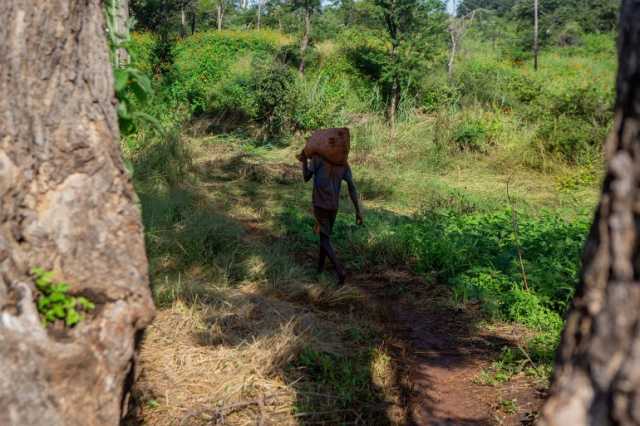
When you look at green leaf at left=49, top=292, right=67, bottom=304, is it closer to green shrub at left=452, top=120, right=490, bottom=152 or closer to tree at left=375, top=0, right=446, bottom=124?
green shrub at left=452, top=120, right=490, bottom=152

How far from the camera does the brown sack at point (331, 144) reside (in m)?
5.75

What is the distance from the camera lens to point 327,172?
5887 millimetres

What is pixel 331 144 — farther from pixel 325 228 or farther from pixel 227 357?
pixel 227 357

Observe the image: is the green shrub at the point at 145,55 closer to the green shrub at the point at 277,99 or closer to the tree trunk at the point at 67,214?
the green shrub at the point at 277,99

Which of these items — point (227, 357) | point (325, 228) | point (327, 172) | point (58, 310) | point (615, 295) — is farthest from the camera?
Answer: point (325, 228)

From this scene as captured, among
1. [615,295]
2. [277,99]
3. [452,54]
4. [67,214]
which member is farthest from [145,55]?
[615,295]

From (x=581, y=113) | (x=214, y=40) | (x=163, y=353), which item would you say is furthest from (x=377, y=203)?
(x=214, y=40)

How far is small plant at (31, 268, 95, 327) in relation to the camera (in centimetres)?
202

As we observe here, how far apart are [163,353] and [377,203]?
6.13 m

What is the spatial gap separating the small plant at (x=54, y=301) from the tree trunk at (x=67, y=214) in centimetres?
2

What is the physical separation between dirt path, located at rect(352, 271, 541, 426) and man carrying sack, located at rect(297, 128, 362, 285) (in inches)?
23.0

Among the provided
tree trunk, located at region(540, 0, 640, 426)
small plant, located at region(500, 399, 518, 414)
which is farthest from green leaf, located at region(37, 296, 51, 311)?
small plant, located at region(500, 399, 518, 414)

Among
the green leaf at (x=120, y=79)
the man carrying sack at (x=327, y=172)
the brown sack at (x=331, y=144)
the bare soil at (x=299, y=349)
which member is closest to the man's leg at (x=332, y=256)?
the man carrying sack at (x=327, y=172)

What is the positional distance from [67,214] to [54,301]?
0.28 metres
